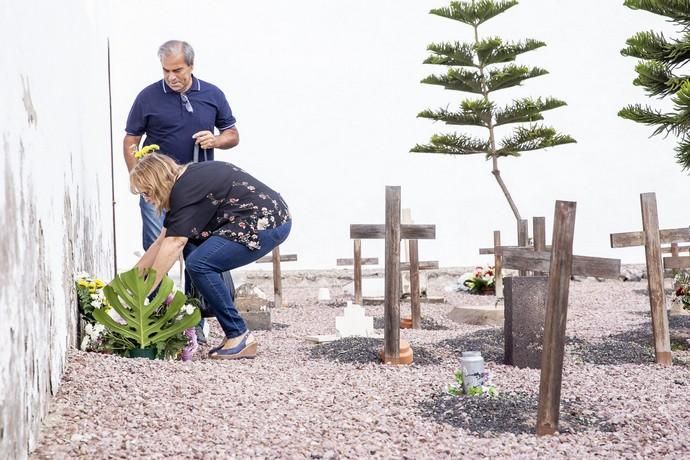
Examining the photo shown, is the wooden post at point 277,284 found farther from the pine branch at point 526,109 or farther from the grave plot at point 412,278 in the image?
the pine branch at point 526,109

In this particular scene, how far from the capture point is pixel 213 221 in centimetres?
407

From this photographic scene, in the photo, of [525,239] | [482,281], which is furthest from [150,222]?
[482,281]

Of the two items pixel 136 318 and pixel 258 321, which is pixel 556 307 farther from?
pixel 258 321

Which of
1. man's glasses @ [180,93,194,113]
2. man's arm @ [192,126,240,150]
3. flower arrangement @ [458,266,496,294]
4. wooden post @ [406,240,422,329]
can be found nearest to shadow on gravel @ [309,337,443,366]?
man's arm @ [192,126,240,150]

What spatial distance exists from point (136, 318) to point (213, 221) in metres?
0.62

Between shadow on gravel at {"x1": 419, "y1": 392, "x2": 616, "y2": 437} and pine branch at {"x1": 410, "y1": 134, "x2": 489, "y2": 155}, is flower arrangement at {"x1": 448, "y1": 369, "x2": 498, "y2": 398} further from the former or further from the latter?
pine branch at {"x1": 410, "y1": 134, "x2": 489, "y2": 155}

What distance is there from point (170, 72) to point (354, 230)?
149 centimetres

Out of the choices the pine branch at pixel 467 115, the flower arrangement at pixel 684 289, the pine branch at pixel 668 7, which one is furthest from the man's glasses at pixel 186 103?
the pine branch at pixel 467 115

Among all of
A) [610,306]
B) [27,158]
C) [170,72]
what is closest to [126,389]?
[27,158]

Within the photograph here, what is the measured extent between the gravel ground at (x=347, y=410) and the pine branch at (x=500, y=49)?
35.4 feet

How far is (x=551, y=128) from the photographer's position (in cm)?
1472

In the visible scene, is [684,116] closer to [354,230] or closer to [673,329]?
[673,329]

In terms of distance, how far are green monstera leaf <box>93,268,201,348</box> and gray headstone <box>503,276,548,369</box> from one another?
1738 millimetres

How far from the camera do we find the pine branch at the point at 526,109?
14711 millimetres
